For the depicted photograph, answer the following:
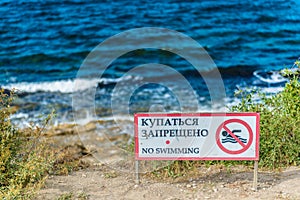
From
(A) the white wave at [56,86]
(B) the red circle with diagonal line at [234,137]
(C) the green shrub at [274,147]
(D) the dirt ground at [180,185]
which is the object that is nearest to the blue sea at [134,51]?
(A) the white wave at [56,86]

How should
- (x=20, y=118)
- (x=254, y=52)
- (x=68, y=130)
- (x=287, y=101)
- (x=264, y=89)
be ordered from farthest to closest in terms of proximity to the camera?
(x=254, y=52) < (x=264, y=89) < (x=20, y=118) < (x=68, y=130) < (x=287, y=101)

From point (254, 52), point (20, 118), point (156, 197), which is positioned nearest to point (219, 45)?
point (254, 52)

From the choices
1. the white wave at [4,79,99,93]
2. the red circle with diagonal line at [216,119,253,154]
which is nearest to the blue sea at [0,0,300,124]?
the white wave at [4,79,99,93]

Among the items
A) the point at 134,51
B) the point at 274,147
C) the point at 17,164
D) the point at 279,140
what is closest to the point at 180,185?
the point at 274,147

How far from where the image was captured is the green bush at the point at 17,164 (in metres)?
5.12

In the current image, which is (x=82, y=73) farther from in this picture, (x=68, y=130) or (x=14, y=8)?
(x=14, y=8)

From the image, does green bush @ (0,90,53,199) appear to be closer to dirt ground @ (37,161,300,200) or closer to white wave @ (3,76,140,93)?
dirt ground @ (37,161,300,200)

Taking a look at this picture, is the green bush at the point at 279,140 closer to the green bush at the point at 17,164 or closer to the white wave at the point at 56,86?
the green bush at the point at 17,164

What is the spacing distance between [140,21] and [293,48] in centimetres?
653

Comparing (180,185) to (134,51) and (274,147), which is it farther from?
(134,51)

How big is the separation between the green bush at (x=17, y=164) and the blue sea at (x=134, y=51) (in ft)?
20.1

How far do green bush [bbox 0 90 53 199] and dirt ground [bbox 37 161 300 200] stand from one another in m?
0.27

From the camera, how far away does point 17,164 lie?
5492 millimetres

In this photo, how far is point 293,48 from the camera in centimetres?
1911
